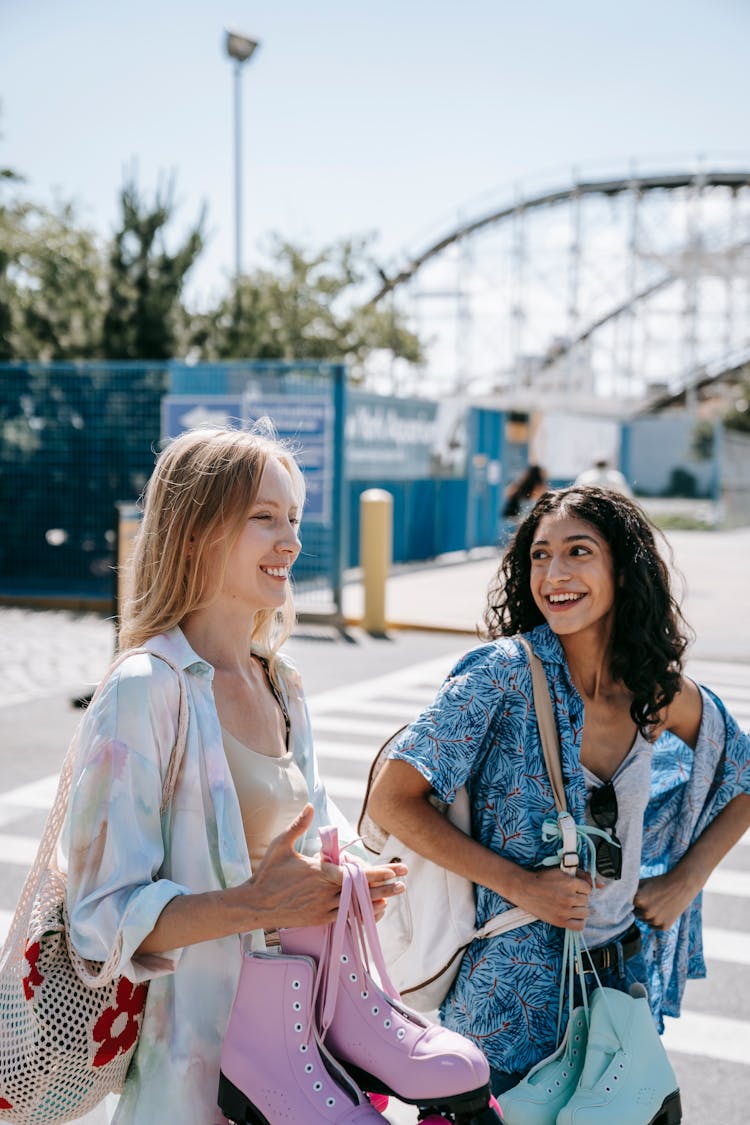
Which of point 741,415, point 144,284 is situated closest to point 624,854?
point 144,284

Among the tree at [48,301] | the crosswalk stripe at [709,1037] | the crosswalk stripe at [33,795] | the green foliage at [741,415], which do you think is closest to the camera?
the crosswalk stripe at [709,1037]

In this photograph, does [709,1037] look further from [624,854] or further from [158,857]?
[158,857]

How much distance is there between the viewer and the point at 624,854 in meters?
2.47

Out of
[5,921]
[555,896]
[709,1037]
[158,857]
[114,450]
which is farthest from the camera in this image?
[114,450]

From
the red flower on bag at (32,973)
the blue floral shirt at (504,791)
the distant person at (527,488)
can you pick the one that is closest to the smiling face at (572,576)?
the blue floral shirt at (504,791)

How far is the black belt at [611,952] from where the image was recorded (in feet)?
7.88

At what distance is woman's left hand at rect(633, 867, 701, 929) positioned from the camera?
2.56 metres

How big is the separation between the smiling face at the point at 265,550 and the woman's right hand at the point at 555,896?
2.42 feet

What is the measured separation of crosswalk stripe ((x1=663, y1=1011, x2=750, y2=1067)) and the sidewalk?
4828 mm

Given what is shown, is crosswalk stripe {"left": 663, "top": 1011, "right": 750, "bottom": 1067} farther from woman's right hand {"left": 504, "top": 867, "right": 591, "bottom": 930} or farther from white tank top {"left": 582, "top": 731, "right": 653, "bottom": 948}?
woman's right hand {"left": 504, "top": 867, "right": 591, "bottom": 930}

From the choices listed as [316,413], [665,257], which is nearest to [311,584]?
[316,413]

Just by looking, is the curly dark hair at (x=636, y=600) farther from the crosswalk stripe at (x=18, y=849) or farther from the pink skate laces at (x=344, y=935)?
the crosswalk stripe at (x=18, y=849)

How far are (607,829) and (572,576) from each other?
54 cm

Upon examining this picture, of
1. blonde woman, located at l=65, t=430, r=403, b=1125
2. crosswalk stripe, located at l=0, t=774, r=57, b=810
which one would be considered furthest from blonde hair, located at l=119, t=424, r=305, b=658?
crosswalk stripe, located at l=0, t=774, r=57, b=810
